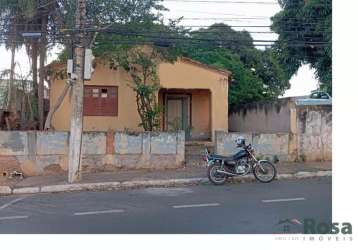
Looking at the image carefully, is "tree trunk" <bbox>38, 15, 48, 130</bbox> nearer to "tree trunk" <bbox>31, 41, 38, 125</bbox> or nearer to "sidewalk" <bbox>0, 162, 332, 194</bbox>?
"tree trunk" <bbox>31, 41, 38, 125</bbox>

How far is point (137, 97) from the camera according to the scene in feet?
56.1

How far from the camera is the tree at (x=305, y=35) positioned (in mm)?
18812

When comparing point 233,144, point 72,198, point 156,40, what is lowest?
point 72,198

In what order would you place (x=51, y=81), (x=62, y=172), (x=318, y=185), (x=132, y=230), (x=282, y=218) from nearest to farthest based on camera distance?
(x=132, y=230) < (x=282, y=218) < (x=318, y=185) < (x=62, y=172) < (x=51, y=81)

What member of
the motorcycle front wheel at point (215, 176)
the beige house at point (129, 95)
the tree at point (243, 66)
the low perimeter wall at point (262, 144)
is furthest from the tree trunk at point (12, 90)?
the motorcycle front wheel at point (215, 176)

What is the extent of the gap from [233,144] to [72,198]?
6.47 meters

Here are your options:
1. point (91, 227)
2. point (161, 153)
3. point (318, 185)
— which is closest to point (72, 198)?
point (91, 227)

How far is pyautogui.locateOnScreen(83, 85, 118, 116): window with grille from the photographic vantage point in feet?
60.2

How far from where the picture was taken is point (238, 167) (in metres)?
12.2

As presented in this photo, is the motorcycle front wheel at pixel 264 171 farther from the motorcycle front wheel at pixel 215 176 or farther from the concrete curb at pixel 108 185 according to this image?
the motorcycle front wheel at pixel 215 176

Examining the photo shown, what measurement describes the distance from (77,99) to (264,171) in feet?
18.5

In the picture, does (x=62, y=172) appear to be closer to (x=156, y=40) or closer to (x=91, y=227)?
(x=156, y=40)

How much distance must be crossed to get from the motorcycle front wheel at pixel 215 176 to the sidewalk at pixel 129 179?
0.48 metres

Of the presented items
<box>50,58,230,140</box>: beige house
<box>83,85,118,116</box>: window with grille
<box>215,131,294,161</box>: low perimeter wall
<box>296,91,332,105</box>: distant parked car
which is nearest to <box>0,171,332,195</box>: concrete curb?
<box>215,131,294,161</box>: low perimeter wall
